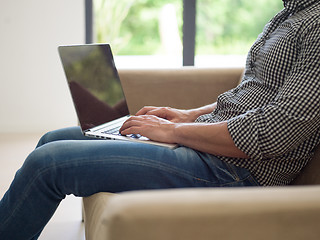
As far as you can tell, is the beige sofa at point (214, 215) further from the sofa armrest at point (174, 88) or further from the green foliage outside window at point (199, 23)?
the green foliage outside window at point (199, 23)

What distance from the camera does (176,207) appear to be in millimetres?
651

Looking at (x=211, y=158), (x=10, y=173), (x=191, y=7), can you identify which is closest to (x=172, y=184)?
(x=211, y=158)

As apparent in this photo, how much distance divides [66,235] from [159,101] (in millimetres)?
627

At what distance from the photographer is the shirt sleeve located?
1.01 m

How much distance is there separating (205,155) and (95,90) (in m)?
0.42

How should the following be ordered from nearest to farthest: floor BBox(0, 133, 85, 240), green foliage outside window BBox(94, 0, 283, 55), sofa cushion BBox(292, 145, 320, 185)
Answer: sofa cushion BBox(292, 145, 320, 185) → floor BBox(0, 133, 85, 240) → green foliage outside window BBox(94, 0, 283, 55)

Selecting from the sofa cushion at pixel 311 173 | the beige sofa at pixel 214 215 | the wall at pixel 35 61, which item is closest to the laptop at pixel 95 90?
the sofa cushion at pixel 311 173

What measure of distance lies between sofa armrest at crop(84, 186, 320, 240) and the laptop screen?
2.12ft

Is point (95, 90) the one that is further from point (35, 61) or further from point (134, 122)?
point (35, 61)

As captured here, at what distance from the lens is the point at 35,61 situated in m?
3.12

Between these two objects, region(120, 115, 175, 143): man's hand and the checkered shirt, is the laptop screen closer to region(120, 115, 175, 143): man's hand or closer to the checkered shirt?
region(120, 115, 175, 143): man's hand

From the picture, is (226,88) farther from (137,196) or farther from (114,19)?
(114,19)

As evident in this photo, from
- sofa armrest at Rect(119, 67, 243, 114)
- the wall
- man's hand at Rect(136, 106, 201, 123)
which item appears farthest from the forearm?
the wall

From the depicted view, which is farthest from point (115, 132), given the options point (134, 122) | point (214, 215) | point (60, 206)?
point (60, 206)
